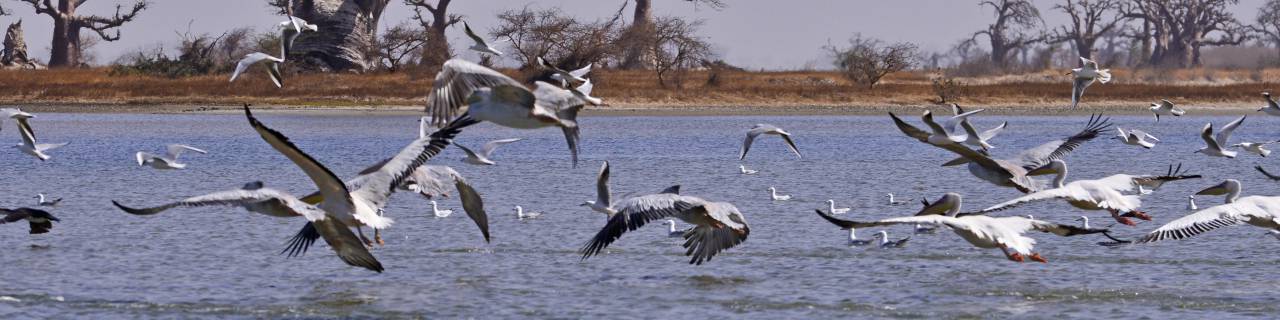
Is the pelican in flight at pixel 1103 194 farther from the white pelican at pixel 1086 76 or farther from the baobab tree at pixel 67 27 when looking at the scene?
the baobab tree at pixel 67 27

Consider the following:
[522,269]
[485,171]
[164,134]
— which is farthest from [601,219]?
[164,134]

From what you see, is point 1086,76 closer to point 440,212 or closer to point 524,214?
point 524,214

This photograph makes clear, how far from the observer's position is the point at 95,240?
48.5 feet

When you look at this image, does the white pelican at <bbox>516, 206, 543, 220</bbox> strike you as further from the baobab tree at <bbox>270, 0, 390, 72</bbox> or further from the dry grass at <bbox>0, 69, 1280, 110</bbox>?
the baobab tree at <bbox>270, 0, 390, 72</bbox>

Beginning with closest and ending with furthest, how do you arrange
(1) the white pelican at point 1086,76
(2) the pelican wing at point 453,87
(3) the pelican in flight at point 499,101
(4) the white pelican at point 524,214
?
(3) the pelican in flight at point 499,101
(2) the pelican wing at point 453,87
(4) the white pelican at point 524,214
(1) the white pelican at point 1086,76

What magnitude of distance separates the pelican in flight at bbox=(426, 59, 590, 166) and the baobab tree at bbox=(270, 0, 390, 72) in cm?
4333

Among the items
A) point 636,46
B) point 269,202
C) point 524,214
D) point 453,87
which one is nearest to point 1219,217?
point 453,87

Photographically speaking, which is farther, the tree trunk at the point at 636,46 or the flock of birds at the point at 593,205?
the tree trunk at the point at 636,46

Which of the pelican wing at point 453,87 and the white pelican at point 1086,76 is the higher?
the pelican wing at point 453,87

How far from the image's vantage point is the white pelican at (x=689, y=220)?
1097 centimetres

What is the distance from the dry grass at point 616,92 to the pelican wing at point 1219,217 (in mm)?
29354

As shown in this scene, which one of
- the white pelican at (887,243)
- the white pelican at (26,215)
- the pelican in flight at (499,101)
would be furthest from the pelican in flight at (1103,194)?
the white pelican at (26,215)

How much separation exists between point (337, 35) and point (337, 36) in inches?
2.9

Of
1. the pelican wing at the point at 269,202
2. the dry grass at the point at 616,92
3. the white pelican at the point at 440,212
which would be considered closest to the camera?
the pelican wing at the point at 269,202
